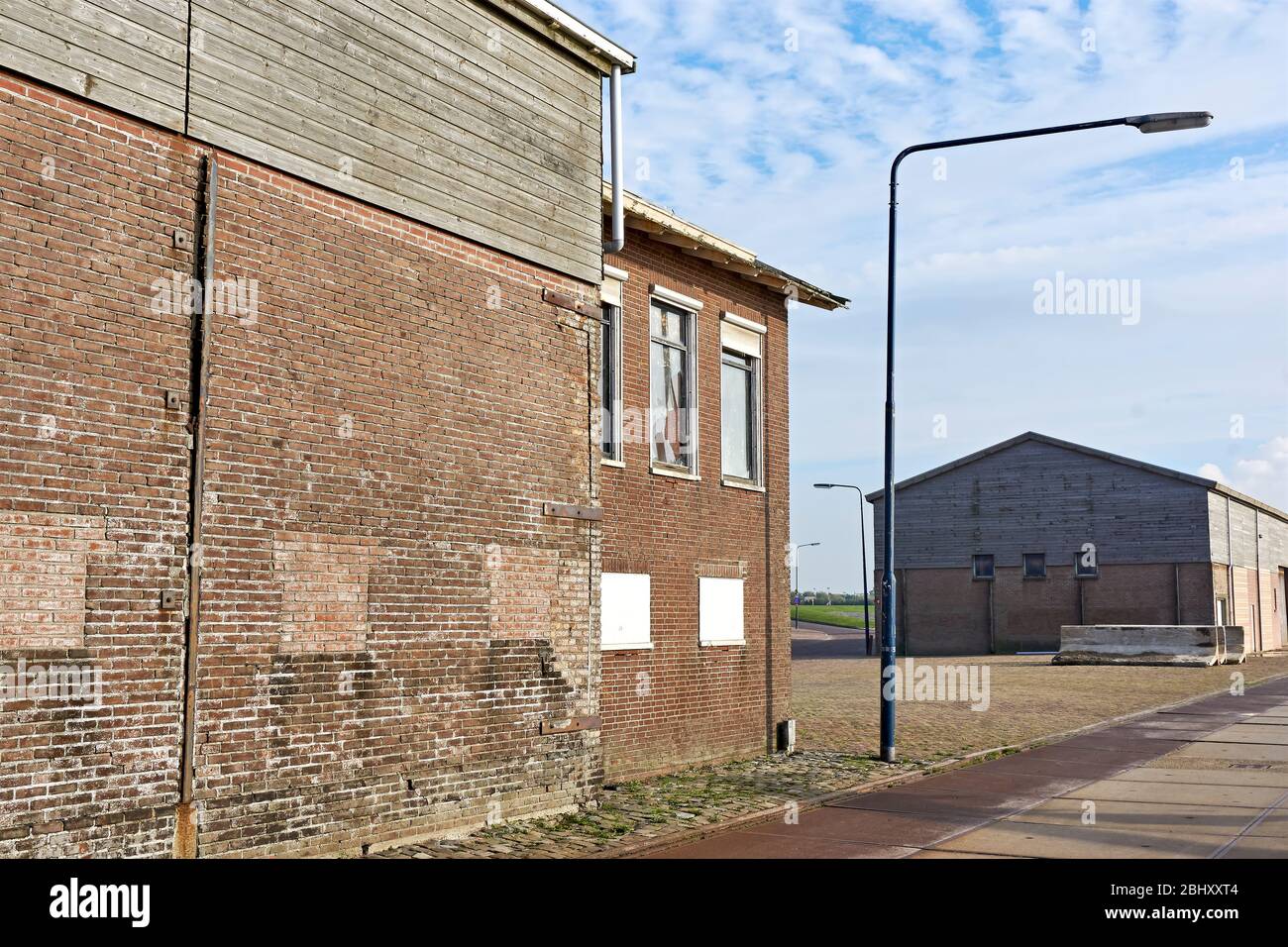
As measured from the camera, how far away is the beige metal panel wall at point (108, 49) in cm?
758

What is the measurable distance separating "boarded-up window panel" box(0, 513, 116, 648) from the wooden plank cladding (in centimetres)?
281

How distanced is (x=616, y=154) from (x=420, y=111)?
272cm

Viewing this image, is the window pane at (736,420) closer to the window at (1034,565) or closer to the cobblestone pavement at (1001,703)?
the cobblestone pavement at (1001,703)

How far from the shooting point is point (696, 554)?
15.3 metres

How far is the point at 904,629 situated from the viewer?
5256 cm

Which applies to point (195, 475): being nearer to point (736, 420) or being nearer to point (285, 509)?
point (285, 509)

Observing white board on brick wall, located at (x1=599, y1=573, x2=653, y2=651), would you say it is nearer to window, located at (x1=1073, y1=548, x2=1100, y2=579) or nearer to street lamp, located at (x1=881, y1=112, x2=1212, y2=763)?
street lamp, located at (x1=881, y1=112, x2=1212, y2=763)

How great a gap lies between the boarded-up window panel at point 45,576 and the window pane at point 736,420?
9.58 meters

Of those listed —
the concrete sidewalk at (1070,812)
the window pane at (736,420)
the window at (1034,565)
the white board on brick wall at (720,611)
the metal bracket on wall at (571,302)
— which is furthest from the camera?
the window at (1034,565)

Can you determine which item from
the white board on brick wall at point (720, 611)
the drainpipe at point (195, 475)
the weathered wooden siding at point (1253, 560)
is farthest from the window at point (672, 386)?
the weathered wooden siding at point (1253, 560)

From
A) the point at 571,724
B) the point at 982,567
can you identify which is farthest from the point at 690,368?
the point at 982,567

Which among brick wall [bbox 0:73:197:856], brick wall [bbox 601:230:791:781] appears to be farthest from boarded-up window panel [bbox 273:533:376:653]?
brick wall [bbox 601:230:791:781]
